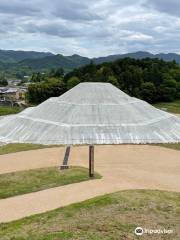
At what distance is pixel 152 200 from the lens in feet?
59.4

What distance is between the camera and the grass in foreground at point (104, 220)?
13.0 m

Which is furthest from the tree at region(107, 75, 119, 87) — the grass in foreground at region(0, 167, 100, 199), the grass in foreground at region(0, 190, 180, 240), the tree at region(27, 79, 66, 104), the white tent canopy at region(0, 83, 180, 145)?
the grass in foreground at region(0, 190, 180, 240)

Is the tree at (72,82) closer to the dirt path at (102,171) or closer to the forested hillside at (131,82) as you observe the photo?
the forested hillside at (131,82)

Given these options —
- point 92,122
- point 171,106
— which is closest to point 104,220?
point 92,122

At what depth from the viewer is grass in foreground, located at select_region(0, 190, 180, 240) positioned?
1296 centimetres

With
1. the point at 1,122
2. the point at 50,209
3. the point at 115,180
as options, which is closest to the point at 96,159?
the point at 115,180

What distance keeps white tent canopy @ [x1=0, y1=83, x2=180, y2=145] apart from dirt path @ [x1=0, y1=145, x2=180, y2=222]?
2747mm

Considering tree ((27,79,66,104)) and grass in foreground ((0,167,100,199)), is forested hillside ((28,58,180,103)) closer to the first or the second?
tree ((27,79,66,104))

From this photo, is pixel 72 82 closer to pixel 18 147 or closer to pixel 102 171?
pixel 18 147

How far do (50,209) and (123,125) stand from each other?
71.9 feet

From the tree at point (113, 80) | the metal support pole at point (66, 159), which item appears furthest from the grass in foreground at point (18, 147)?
the tree at point (113, 80)

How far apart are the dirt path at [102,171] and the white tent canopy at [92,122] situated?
2.75 metres

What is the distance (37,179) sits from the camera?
2269 cm

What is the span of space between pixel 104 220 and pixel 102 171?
35.6 feet
